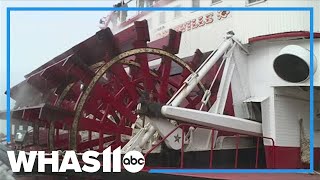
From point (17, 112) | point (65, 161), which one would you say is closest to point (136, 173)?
point (65, 161)

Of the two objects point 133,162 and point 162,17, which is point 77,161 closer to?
point 133,162

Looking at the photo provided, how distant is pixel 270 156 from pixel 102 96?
61.2 inches

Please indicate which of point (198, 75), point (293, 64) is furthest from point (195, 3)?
point (293, 64)

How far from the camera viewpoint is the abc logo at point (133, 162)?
3.07 metres

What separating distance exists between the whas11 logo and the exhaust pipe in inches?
56.9

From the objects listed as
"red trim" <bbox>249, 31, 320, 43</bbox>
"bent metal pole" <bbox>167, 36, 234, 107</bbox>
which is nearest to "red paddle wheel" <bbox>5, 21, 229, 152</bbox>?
"bent metal pole" <bbox>167, 36, 234, 107</bbox>

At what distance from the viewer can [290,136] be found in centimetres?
411

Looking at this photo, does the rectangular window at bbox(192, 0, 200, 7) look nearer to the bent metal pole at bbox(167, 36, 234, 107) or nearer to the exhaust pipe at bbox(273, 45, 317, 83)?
the bent metal pole at bbox(167, 36, 234, 107)

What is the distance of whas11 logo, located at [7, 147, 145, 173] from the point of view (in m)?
2.77

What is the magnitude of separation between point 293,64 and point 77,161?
190 cm

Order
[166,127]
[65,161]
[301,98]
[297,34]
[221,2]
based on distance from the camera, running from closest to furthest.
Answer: [65,161] < [166,127] < [297,34] < [301,98] < [221,2]

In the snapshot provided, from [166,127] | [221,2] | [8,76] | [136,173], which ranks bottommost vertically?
[136,173]

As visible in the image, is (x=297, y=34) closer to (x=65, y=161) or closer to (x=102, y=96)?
(x=102, y=96)

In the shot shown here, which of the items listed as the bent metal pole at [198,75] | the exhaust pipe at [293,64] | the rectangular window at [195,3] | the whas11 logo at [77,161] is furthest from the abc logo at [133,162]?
the rectangular window at [195,3]
